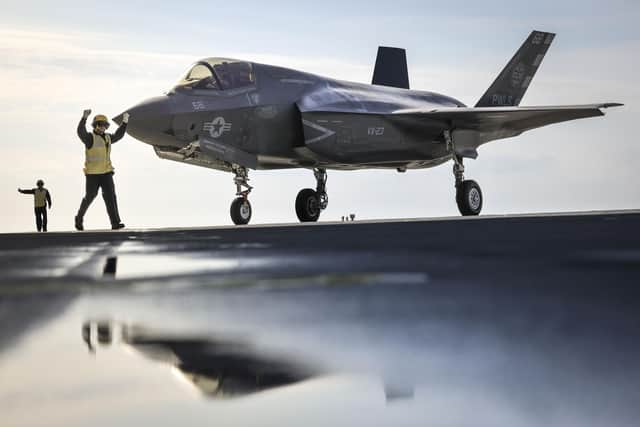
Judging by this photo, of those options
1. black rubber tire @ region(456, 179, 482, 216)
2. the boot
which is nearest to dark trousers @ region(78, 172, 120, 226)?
the boot

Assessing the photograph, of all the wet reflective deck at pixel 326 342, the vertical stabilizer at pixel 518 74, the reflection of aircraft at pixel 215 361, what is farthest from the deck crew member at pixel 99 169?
the vertical stabilizer at pixel 518 74

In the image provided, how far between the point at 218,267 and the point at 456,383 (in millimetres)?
4191

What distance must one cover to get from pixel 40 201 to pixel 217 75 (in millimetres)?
10416

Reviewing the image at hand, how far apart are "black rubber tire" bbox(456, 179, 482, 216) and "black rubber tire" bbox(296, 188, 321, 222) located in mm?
3308

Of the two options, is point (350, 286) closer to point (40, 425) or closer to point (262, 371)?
point (262, 371)

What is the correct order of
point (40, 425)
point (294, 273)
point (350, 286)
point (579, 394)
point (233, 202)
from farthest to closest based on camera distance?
point (233, 202), point (294, 273), point (350, 286), point (579, 394), point (40, 425)

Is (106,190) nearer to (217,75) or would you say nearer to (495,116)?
(217,75)

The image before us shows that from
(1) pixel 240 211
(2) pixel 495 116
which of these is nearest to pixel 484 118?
(2) pixel 495 116

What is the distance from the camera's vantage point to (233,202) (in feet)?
57.8

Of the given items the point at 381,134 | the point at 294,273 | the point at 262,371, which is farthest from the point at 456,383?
the point at 381,134

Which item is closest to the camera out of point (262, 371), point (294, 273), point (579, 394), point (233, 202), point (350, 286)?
point (579, 394)

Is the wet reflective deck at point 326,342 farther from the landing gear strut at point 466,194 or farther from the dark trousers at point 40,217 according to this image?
the dark trousers at point 40,217

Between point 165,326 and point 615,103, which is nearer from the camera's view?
point 165,326

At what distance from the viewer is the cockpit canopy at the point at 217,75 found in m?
18.0
